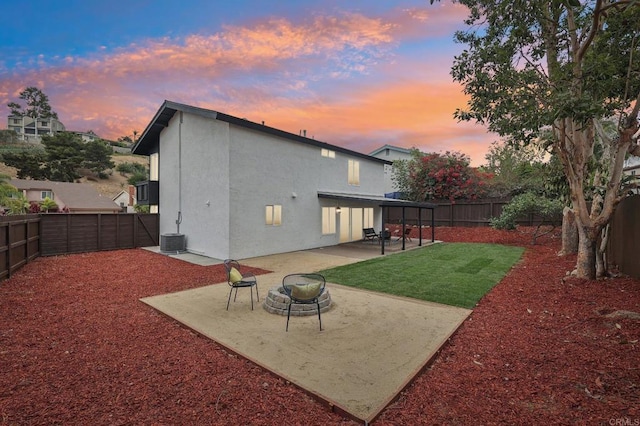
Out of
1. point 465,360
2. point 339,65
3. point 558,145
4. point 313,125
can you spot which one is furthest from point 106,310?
point 313,125

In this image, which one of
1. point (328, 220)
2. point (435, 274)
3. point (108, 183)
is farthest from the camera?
point (108, 183)

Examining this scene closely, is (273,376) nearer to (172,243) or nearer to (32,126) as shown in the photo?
(172,243)

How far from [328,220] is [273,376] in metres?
12.6

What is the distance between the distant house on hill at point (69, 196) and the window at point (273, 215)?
30.1 m

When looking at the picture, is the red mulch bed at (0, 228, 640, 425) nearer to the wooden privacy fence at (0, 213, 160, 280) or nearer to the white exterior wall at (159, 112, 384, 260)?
the wooden privacy fence at (0, 213, 160, 280)

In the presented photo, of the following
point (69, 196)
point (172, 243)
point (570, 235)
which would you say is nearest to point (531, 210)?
point (570, 235)

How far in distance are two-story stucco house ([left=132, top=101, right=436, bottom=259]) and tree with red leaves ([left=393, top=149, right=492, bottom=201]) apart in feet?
27.4

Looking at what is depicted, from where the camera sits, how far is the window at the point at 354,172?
1817cm

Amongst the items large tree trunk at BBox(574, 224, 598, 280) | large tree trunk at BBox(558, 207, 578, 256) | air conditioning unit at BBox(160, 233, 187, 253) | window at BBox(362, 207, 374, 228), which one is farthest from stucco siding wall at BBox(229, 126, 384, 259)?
large tree trunk at BBox(574, 224, 598, 280)

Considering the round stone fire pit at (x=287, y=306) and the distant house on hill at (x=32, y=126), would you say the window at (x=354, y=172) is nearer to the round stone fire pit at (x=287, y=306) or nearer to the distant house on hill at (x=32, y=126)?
the round stone fire pit at (x=287, y=306)

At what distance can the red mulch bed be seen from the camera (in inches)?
115

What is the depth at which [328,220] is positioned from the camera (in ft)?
52.6

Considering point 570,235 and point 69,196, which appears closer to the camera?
point 570,235

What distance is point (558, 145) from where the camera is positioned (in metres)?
7.27
